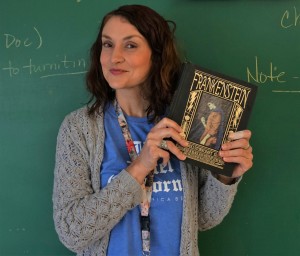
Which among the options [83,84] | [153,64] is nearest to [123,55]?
[153,64]

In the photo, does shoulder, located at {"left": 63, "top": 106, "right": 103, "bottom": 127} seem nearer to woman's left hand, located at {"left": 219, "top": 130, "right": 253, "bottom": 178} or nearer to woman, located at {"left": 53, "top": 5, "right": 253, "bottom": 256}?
woman, located at {"left": 53, "top": 5, "right": 253, "bottom": 256}

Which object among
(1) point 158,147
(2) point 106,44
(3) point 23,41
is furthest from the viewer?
(3) point 23,41

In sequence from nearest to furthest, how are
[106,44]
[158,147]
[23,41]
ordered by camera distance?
[158,147]
[106,44]
[23,41]

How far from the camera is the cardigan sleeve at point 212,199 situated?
3.51ft

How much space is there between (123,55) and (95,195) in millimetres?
375

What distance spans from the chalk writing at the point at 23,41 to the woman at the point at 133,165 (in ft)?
0.93

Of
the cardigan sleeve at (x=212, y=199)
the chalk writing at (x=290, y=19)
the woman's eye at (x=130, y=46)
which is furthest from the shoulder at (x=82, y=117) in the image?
the chalk writing at (x=290, y=19)

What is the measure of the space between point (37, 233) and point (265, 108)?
901 millimetres

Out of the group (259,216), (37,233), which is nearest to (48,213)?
(37,233)

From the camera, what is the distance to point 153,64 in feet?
3.69

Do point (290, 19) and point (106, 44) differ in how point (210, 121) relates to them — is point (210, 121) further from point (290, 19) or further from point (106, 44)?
point (290, 19)

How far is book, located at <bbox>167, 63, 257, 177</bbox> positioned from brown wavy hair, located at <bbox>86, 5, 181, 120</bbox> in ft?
0.49

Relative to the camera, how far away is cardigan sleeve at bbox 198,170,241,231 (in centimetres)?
107

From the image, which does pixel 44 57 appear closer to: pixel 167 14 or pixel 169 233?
pixel 167 14
